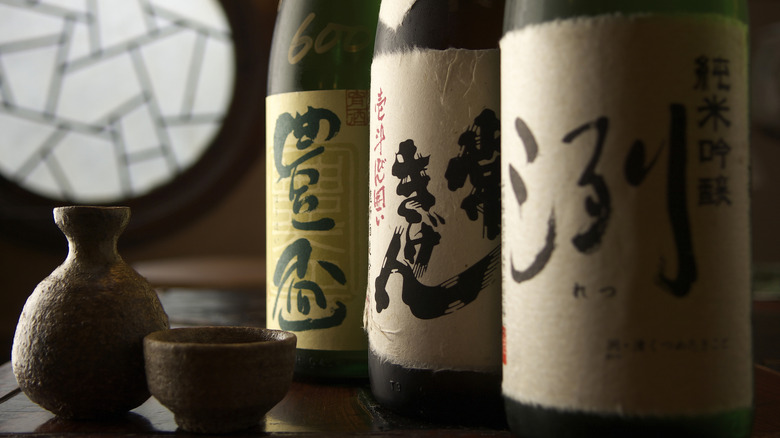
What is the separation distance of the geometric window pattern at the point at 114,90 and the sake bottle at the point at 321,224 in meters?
1.80

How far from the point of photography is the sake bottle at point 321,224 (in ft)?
1.90

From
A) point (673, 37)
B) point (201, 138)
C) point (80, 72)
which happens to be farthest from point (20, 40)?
point (673, 37)

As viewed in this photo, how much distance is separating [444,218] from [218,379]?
17 centimetres

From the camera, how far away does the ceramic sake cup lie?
390mm

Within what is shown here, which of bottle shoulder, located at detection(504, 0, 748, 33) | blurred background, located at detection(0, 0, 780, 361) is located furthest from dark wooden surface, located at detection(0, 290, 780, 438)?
blurred background, located at detection(0, 0, 780, 361)

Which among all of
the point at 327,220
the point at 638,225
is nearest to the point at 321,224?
the point at 327,220

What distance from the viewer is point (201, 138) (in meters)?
2.31

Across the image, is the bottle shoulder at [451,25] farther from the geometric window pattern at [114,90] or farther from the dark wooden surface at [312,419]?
the geometric window pattern at [114,90]

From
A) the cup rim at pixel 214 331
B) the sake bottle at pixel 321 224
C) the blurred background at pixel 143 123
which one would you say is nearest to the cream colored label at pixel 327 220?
the sake bottle at pixel 321 224

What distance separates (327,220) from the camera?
23.0 inches

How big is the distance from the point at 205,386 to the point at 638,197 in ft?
0.85

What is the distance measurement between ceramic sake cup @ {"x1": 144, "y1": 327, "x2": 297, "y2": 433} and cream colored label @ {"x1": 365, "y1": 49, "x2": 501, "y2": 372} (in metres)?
0.09

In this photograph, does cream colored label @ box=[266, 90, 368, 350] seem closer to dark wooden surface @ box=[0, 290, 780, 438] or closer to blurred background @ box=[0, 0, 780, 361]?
dark wooden surface @ box=[0, 290, 780, 438]

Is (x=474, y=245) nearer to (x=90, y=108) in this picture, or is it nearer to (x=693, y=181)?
(x=693, y=181)
